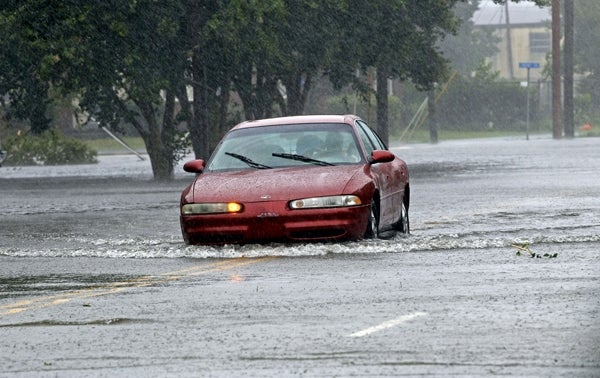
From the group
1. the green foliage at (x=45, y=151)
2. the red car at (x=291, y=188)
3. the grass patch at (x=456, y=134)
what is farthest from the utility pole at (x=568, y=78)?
the red car at (x=291, y=188)

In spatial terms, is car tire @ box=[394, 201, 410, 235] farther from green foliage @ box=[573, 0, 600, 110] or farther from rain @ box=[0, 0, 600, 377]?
green foliage @ box=[573, 0, 600, 110]

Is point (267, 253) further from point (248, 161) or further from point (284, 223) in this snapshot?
point (248, 161)

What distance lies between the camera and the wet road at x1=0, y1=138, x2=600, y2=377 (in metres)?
8.23

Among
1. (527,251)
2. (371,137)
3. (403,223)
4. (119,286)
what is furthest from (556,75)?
(119,286)

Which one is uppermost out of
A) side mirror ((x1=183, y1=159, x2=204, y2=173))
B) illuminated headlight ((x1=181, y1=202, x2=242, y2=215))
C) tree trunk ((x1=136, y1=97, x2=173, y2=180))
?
side mirror ((x1=183, y1=159, x2=204, y2=173))

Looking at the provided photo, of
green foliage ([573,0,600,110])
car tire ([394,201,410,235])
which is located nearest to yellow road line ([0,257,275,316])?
car tire ([394,201,410,235])

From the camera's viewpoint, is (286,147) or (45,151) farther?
(45,151)

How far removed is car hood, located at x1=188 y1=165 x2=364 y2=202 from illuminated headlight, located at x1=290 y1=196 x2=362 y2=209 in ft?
0.16

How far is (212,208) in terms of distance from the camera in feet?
51.1

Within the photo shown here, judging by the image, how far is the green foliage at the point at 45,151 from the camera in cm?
5350

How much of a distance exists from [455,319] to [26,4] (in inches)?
793

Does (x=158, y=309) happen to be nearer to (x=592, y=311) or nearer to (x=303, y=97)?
(x=592, y=311)

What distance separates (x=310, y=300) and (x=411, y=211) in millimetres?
11691

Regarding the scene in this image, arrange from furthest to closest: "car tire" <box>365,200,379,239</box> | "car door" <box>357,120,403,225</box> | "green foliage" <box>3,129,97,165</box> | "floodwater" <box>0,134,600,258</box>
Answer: "green foliage" <box>3,129,97,165</box> → "car door" <box>357,120,403,225</box> → "floodwater" <box>0,134,600,258</box> → "car tire" <box>365,200,379,239</box>
